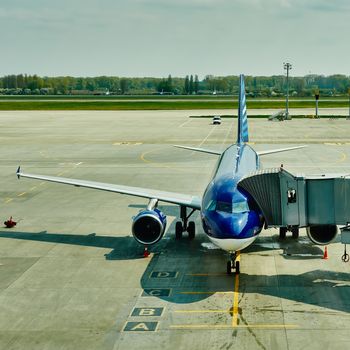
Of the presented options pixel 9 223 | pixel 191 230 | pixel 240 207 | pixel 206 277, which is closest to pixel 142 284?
pixel 206 277

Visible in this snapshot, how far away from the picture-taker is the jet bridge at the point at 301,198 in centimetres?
2348

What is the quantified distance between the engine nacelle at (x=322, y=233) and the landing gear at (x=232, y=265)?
3360 millimetres

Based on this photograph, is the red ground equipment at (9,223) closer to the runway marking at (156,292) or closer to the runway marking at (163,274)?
the runway marking at (163,274)

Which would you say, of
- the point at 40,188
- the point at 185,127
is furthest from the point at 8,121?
the point at 40,188

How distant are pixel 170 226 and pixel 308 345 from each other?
1582cm

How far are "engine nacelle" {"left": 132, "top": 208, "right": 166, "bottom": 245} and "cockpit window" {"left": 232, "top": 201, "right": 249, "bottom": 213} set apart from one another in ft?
15.9

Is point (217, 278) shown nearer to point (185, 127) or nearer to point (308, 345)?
point (308, 345)

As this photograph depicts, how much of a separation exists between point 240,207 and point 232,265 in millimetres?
2848

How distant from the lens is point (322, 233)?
24938mm

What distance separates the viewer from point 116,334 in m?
19.0

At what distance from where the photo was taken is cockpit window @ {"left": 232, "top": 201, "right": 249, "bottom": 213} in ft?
77.1

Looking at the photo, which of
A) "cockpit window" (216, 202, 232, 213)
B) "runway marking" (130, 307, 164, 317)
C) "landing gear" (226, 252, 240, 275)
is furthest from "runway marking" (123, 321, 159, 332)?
"cockpit window" (216, 202, 232, 213)

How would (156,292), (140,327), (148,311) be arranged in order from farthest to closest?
1. (156,292)
2. (148,311)
3. (140,327)

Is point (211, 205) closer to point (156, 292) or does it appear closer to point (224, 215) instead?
point (224, 215)
